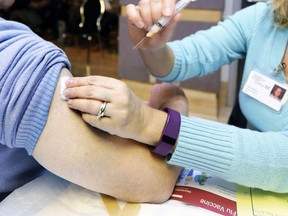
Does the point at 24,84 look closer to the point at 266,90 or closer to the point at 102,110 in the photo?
the point at 102,110

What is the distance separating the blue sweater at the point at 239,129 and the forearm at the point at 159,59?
3cm

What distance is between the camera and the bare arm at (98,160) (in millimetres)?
560

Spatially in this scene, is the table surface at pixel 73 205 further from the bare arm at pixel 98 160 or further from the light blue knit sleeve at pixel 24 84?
the light blue knit sleeve at pixel 24 84

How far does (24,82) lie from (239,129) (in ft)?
1.44

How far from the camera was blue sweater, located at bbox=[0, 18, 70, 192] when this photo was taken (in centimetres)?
52

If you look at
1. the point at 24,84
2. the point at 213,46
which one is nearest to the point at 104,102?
the point at 24,84

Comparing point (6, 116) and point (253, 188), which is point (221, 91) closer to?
point (253, 188)

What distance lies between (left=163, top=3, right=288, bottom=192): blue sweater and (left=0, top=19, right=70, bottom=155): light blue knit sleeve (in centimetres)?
26

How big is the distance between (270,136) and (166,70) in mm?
458

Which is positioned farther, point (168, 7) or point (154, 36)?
point (154, 36)

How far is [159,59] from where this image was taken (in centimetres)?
104

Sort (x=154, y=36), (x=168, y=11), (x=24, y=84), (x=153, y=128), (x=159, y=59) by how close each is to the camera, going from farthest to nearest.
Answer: (x=159, y=59)
(x=154, y=36)
(x=168, y=11)
(x=153, y=128)
(x=24, y=84)

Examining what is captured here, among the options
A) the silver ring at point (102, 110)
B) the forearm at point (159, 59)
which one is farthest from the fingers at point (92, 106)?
the forearm at point (159, 59)

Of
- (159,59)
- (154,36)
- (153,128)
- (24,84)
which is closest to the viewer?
(24,84)
